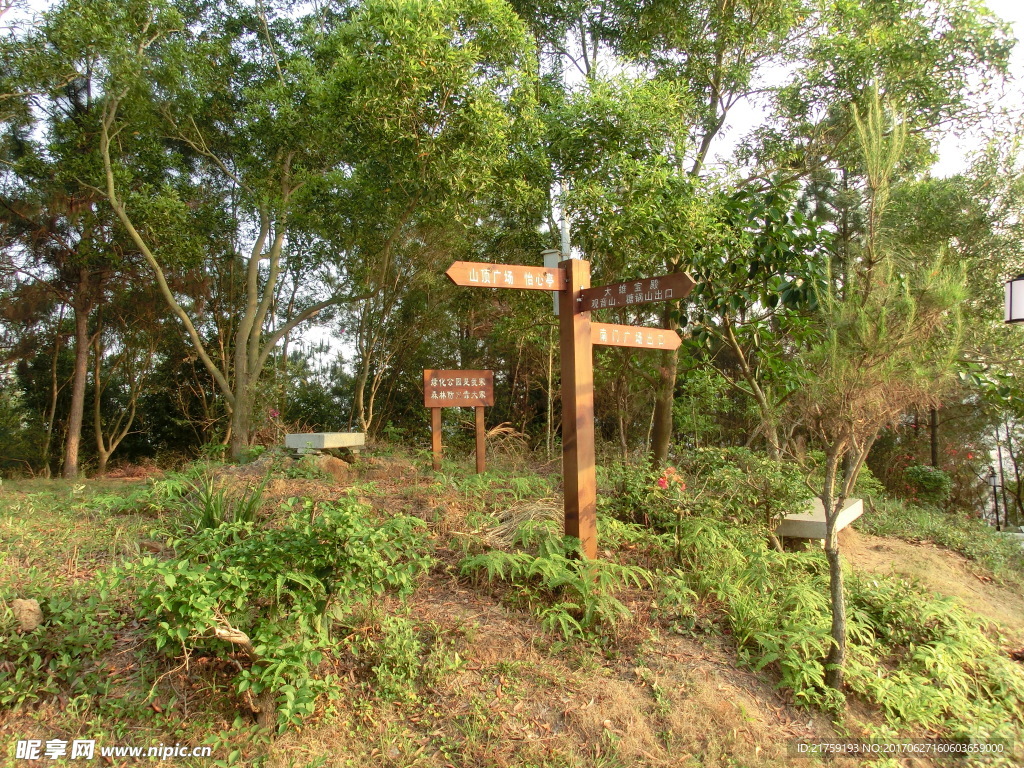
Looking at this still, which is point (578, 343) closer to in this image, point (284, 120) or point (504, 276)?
point (504, 276)

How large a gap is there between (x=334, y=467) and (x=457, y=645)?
435 centimetres

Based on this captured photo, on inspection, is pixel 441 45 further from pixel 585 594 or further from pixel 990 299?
pixel 990 299

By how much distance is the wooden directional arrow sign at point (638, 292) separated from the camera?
161 inches

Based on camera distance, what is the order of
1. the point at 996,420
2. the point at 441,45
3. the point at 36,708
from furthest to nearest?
the point at 996,420, the point at 441,45, the point at 36,708

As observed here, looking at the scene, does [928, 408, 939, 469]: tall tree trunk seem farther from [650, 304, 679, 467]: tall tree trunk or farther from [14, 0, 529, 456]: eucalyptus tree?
[14, 0, 529, 456]: eucalyptus tree

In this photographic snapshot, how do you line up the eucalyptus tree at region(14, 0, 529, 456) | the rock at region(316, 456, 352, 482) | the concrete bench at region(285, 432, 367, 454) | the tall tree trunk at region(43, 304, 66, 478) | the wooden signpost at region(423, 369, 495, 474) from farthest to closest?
the tall tree trunk at region(43, 304, 66, 478)
the concrete bench at region(285, 432, 367, 454)
the wooden signpost at region(423, 369, 495, 474)
the rock at region(316, 456, 352, 482)
the eucalyptus tree at region(14, 0, 529, 456)

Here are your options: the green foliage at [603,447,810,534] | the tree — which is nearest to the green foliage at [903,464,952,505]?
the green foliage at [603,447,810,534]

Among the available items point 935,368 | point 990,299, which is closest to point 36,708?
point 935,368

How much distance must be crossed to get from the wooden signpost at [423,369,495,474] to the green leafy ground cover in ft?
9.06

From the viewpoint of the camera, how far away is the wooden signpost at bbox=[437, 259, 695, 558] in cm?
439

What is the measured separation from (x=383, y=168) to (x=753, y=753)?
6311 mm

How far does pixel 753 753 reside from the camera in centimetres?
310

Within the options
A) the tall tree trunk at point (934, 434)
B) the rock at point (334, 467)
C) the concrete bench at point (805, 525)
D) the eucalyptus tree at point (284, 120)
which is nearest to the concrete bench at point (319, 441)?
the rock at point (334, 467)

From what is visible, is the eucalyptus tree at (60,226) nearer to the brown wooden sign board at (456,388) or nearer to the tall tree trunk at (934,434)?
the brown wooden sign board at (456,388)
